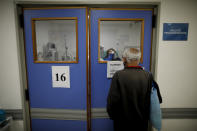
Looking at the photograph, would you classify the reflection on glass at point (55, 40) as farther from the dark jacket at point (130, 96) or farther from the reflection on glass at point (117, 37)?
the dark jacket at point (130, 96)

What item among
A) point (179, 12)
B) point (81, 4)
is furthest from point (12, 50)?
point (179, 12)

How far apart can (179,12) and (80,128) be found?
2015 mm

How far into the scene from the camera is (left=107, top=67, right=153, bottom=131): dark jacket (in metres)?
1.00

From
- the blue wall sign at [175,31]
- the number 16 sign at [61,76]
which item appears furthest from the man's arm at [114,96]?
the blue wall sign at [175,31]

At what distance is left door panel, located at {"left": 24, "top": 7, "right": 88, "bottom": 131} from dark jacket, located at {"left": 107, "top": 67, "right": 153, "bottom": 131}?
501mm

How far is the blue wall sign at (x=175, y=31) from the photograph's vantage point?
128 cm

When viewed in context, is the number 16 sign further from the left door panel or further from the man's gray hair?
the man's gray hair

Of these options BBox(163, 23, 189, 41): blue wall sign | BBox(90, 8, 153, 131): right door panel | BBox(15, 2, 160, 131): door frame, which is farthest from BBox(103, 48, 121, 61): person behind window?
BBox(163, 23, 189, 41): blue wall sign

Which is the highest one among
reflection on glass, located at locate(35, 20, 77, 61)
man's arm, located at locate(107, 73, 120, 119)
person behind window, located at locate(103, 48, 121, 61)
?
reflection on glass, located at locate(35, 20, 77, 61)

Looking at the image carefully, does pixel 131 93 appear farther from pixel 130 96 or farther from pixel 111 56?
pixel 111 56

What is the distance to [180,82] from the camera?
1.36 meters

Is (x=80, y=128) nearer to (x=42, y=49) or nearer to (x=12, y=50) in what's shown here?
(x=42, y=49)

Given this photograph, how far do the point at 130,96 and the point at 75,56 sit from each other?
0.85 m

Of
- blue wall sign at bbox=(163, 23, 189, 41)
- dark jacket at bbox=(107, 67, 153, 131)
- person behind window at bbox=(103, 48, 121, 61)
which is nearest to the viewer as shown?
dark jacket at bbox=(107, 67, 153, 131)
